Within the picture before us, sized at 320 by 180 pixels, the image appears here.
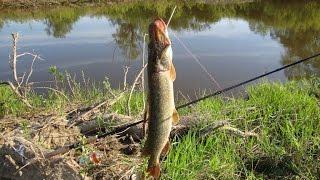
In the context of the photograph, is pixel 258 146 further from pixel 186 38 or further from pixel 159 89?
pixel 186 38

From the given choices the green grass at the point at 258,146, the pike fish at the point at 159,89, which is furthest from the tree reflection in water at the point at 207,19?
the pike fish at the point at 159,89

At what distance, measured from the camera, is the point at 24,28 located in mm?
19203

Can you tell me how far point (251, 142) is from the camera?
5.70 metres

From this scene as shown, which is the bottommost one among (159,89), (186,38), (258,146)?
(186,38)

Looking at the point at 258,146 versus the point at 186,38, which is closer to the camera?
the point at 258,146

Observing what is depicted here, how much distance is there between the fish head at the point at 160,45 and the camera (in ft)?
9.49

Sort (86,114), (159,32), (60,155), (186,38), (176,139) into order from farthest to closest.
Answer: (186,38)
(86,114)
(176,139)
(60,155)
(159,32)

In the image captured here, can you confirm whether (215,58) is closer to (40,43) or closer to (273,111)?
(40,43)

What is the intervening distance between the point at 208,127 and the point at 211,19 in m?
15.8

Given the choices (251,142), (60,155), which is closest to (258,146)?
(251,142)

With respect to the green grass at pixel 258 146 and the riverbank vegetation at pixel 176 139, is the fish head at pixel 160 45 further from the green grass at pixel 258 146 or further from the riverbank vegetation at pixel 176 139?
the green grass at pixel 258 146

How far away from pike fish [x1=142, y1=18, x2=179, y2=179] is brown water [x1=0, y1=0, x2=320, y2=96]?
4.88 metres

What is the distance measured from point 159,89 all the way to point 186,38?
13516 millimetres

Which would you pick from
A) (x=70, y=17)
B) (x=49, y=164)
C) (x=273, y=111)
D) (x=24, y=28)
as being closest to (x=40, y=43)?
(x=24, y=28)
